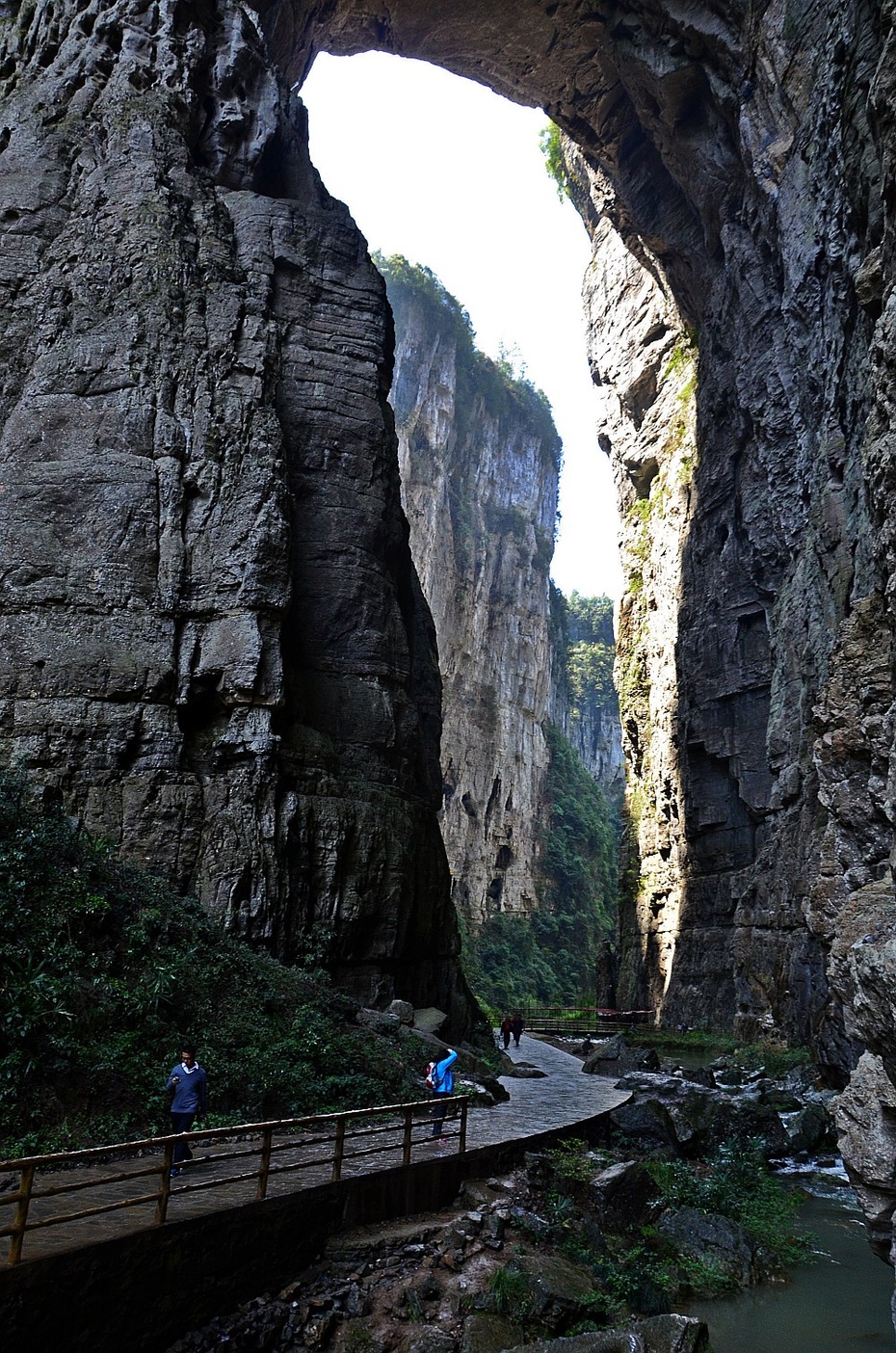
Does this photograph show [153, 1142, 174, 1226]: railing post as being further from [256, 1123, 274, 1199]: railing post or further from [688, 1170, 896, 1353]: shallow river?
[688, 1170, 896, 1353]: shallow river

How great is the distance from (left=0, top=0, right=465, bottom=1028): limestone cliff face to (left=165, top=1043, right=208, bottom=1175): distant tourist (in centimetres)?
643

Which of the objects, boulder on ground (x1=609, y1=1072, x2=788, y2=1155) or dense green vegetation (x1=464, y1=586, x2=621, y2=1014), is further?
dense green vegetation (x1=464, y1=586, x2=621, y2=1014)

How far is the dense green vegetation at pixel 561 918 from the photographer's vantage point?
2045 inches

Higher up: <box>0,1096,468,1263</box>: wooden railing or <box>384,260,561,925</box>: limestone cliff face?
<box>384,260,561,925</box>: limestone cliff face

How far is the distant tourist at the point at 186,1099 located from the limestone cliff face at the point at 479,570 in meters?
45.4

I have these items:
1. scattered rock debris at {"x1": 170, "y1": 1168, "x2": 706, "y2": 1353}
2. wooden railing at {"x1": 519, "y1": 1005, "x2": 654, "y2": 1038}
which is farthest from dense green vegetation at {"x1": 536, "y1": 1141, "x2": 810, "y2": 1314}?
wooden railing at {"x1": 519, "y1": 1005, "x2": 654, "y2": 1038}

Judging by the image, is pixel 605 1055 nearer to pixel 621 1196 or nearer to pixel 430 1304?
pixel 621 1196

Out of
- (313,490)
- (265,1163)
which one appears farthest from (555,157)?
(265,1163)

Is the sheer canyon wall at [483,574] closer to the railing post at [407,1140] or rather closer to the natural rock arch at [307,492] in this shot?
the natural rock arch at [307,492]

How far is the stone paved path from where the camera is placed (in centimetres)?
654

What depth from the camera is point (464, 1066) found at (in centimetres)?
1606

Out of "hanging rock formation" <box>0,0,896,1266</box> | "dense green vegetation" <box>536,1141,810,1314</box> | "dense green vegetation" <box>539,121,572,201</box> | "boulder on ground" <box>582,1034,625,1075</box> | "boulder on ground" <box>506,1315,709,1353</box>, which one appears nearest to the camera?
"boulder on ground" <box>506,1315,709,1353</box>

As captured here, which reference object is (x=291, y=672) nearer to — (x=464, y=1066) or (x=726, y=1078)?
(x=464, y=1066)

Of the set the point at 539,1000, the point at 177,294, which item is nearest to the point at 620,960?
the point at 539,1000
